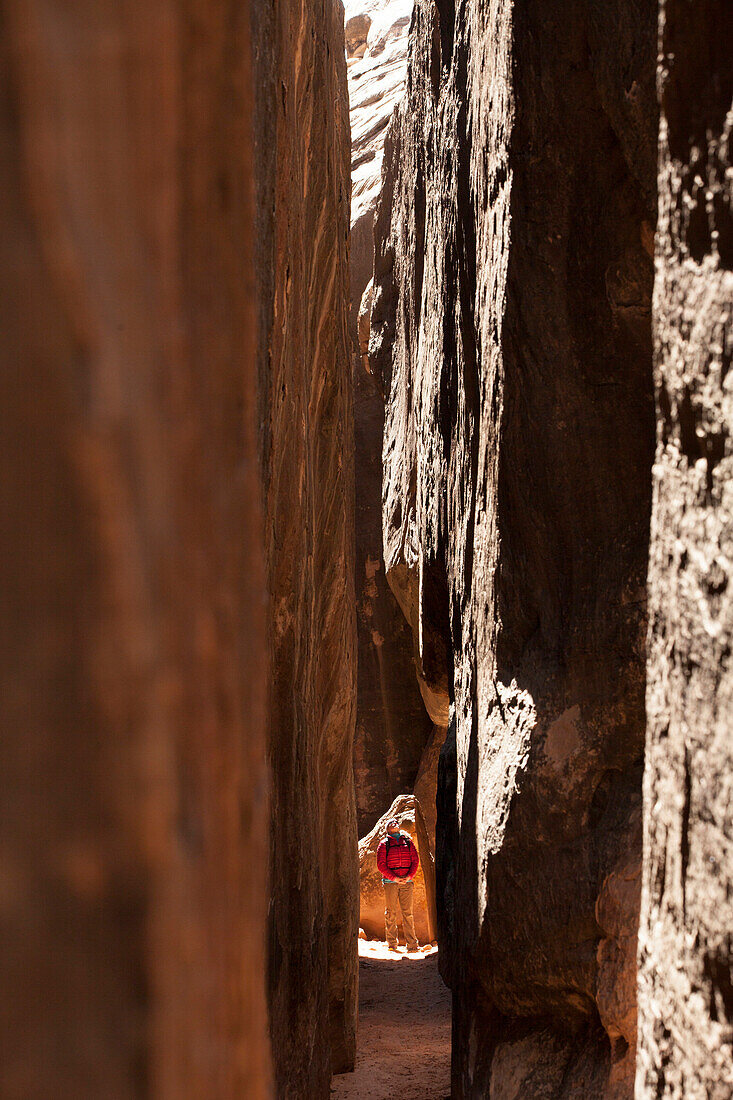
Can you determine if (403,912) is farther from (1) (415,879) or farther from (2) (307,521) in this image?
(2) (307,521)

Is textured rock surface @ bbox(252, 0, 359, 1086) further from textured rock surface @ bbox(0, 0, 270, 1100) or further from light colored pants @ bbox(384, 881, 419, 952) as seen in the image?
light colored pants @ bbox(384, 881, 419, 952)

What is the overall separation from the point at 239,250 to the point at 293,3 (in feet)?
12.8

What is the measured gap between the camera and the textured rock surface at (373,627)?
36.0 feet

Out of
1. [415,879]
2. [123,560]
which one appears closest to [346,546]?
[415,879]

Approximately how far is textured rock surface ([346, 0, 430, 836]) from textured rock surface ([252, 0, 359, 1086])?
4076 millimetres

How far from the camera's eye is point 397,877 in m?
8.31

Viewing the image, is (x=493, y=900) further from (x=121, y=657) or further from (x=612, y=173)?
(x=121, y=657)

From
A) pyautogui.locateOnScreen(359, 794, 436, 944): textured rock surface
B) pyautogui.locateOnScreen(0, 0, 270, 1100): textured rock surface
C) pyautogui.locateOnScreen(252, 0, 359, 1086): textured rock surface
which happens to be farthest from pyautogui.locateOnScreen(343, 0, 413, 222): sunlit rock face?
pyautogui.locateOnScreen(0, 0, 270, 1100): textured rock surface

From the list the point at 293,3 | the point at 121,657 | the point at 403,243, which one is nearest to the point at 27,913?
the point at 121,657

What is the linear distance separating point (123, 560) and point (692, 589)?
3.59 feet

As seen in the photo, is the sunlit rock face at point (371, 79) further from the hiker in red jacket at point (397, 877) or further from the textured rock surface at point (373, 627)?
the hiker in red jacket at point (397, 877)

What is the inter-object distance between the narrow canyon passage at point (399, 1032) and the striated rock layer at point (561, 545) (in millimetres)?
1852

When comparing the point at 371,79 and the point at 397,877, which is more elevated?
the point at 371,79

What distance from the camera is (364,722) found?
1106 centimetres
